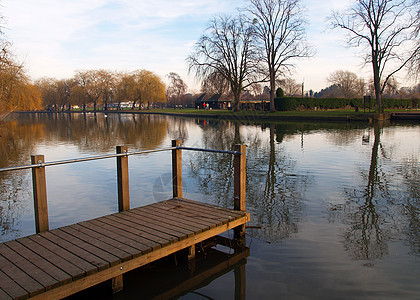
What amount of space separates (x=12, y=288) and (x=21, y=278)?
7.9 inches

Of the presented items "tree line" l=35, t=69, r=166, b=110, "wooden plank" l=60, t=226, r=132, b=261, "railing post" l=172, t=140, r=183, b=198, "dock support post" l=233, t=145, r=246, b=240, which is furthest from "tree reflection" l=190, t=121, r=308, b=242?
"tree line" l=35, t=69, r=166, b=110

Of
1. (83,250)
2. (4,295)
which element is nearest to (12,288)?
(4,295)

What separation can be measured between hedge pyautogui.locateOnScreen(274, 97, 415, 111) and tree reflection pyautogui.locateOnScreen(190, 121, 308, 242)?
110 feet

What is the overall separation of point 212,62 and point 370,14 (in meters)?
20.3

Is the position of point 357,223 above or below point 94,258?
below

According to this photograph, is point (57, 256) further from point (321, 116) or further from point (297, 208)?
point (321, 116)

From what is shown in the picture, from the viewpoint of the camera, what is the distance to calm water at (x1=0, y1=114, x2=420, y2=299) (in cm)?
464

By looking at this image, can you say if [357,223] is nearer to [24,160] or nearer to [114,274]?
[114,274]

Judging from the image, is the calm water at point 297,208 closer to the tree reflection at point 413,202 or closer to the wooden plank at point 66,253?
the tree reflection at point 413,202

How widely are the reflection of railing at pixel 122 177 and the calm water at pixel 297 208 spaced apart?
3.36ft

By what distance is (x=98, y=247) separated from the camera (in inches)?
173

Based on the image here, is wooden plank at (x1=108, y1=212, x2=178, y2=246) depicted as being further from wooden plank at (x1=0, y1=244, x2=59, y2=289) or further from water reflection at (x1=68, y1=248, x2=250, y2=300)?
wooden plank at (x1=0, y1=244, x2=59, y2=289)

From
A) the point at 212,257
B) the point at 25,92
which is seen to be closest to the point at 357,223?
the point at 212,257

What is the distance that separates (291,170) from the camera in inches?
462
